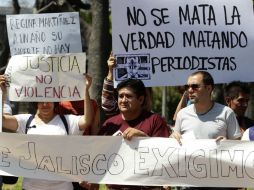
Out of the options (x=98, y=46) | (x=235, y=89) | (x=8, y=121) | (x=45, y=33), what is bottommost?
(x=8, y=121)

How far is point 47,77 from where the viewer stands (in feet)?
19.6

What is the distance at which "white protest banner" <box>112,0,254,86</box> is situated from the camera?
6215 millimetres

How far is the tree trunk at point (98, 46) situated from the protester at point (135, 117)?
5883mm

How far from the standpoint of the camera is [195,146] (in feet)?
17.9

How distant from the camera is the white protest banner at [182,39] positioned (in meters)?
6.21

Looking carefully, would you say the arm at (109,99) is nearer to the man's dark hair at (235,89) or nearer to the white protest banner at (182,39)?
the white protest banner at (182,39)

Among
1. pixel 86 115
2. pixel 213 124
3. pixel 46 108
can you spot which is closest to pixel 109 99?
pixel 86 115

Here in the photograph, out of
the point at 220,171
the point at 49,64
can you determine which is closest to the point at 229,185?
the point at 220,171

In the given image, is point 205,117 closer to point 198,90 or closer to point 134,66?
point 198,90

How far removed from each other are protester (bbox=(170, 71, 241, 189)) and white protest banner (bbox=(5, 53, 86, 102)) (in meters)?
0.97

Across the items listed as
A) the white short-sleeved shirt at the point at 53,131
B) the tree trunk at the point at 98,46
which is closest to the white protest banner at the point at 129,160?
the white short-sleeved shirt at the point at 53,131

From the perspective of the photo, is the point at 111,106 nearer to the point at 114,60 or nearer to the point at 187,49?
the point at 114,60

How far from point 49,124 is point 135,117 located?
2.53ft

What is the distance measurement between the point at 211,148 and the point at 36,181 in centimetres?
149
